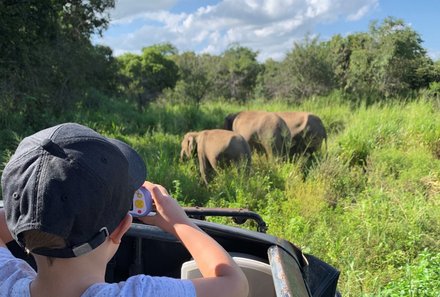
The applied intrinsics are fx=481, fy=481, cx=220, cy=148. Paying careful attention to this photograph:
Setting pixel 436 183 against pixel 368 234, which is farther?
pixel 436 183

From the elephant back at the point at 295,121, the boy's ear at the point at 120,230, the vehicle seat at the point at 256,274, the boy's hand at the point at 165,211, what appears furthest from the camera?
the elephant back at the point at 295,121

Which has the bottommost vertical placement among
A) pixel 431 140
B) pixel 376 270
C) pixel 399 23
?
pixel 376 270

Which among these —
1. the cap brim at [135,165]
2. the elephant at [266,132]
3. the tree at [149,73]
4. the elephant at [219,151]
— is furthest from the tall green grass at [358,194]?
the tree at [149,73]

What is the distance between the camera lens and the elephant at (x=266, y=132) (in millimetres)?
9730

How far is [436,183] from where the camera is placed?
22.9ft

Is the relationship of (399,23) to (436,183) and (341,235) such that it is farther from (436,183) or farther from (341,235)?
(341,235)

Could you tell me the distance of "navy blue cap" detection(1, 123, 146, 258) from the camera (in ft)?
3.59

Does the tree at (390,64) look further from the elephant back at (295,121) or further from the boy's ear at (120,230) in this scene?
the boy's ear at (120,230)

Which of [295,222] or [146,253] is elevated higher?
[146,253]

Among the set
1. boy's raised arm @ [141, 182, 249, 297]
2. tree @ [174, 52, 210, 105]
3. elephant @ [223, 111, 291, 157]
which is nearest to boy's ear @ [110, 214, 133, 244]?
boy's raised arm @ [141, 182, 249, 297]

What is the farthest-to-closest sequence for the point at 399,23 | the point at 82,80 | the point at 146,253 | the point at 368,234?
1. the point at 399,23
2. the point at 82,80
3. the point at 368,234
4. the point at 146,253

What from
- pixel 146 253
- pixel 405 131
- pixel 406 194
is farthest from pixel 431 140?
pixel 146 253

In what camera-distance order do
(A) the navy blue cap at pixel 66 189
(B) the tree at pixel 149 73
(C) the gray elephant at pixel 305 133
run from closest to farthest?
(A) the navy blue cap at pixel 66 189, (C) the gray elephant at pixel 305 133, (B) the tree at pixel 149 73

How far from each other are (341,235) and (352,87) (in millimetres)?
14829
